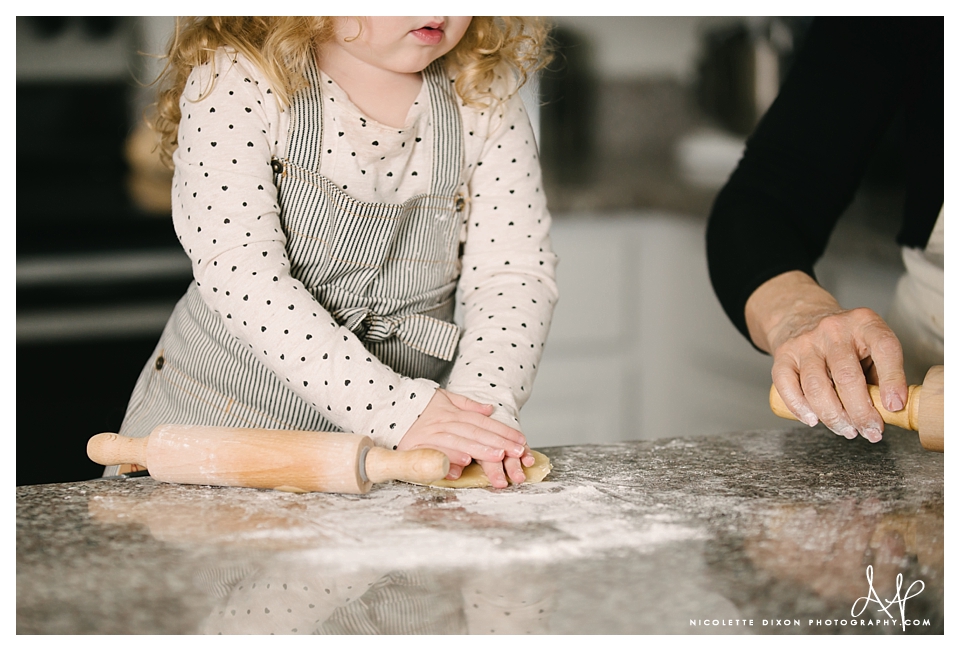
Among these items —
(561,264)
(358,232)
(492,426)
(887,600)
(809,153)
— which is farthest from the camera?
(561,264)

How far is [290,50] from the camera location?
2.67ft

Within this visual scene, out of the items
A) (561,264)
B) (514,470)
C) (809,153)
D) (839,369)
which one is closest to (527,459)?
(514,470)

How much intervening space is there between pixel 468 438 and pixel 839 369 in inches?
12.0

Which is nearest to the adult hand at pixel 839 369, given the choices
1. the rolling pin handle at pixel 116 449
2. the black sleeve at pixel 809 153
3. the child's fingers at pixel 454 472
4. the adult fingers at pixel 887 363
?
the adult fingers at pixel 887 363

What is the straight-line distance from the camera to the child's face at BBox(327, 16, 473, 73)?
2.58 feet

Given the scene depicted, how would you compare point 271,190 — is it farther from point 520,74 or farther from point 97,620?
point 97,620

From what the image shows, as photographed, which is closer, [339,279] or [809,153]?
[339,279]

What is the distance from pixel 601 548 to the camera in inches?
21.1

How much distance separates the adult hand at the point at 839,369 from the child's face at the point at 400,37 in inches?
16.3

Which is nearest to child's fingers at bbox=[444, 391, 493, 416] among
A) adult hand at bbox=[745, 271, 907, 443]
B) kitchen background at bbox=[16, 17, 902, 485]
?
adult hand at bbox=[745, 271, 907, 443]

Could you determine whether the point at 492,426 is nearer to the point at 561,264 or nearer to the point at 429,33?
the point at 429,33

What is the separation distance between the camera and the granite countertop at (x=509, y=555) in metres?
0.46

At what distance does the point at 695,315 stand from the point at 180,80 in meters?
1.27
